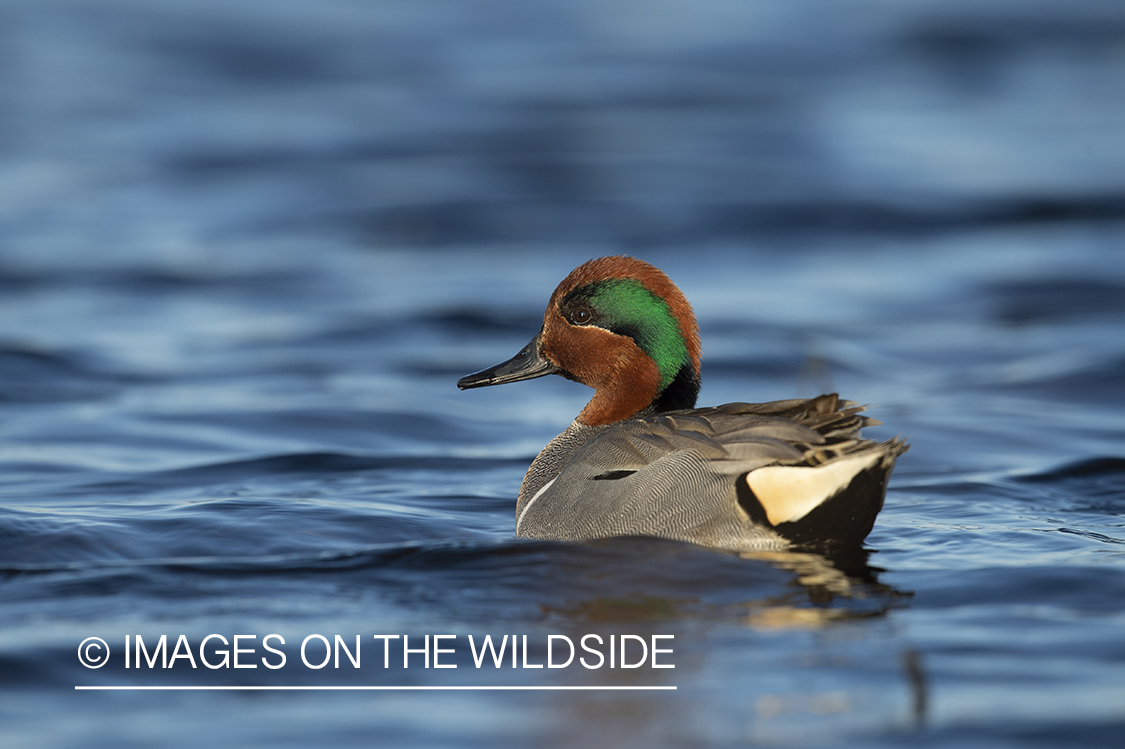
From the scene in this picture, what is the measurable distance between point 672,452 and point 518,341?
5955 millimetres

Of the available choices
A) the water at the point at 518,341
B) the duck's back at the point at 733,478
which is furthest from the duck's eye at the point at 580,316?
the water at the point at 518,341

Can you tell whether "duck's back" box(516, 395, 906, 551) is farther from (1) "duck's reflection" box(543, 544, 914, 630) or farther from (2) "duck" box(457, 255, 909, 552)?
(1) "duck's reflection" box(543, 544, 914, 630)

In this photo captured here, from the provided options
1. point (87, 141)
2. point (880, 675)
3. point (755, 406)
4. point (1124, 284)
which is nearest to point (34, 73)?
point (87, 141)

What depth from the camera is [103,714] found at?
13.9 ft

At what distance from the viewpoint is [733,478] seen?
5.33 metres

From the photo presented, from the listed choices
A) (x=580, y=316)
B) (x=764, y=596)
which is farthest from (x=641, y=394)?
(x=764, y=596)

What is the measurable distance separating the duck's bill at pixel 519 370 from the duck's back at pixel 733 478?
1.01 metres

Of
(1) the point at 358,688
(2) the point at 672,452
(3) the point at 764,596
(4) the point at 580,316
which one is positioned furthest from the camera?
(4) the point at 580,316

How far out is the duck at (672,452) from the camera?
17.2ft

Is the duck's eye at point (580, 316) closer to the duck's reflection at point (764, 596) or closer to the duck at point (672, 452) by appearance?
the duck at point (672, 452)

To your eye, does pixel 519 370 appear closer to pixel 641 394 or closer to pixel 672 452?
pixel 641 394

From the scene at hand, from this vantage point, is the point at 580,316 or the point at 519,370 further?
the point at 519,370

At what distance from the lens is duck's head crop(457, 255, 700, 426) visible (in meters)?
6.32

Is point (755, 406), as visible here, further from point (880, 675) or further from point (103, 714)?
point (103, 714)
